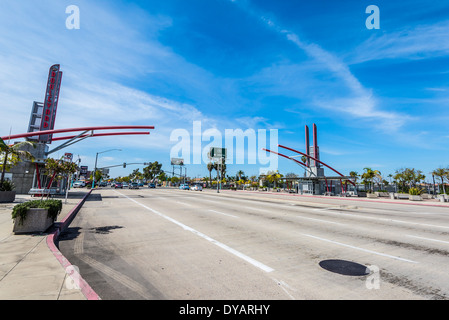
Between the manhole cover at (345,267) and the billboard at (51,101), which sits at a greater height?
the billboard at (51,101)

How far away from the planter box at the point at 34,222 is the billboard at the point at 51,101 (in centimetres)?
2690

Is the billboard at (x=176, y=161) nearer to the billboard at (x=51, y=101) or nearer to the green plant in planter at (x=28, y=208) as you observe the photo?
the billboard at (x=51, y=101)

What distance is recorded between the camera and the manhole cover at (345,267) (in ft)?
14.5

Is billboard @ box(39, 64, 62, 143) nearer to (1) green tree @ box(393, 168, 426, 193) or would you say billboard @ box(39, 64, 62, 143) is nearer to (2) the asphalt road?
(2) the asphalt road

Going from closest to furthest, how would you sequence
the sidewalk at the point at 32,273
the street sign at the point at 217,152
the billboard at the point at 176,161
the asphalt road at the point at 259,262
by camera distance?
1. the sidewalk at the point at 32,273
2. the asphalt road at the point at 259,262
3. the street sign at the point at 217,152
4. the billboard at the point at 176,161

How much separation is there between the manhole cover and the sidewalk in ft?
14.8

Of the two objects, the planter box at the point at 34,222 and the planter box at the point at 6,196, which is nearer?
the planter box at the point at 34,222

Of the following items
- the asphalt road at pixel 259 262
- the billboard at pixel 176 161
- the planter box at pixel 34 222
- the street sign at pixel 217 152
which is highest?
the billboard at pixel 176 161

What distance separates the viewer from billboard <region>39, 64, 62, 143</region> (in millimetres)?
28281

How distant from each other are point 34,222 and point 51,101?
29.4 meters

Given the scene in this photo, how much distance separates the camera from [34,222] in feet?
23.4

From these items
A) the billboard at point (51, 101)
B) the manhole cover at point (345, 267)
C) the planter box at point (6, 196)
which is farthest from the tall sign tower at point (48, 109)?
the manhole cover at point (345, 267)
